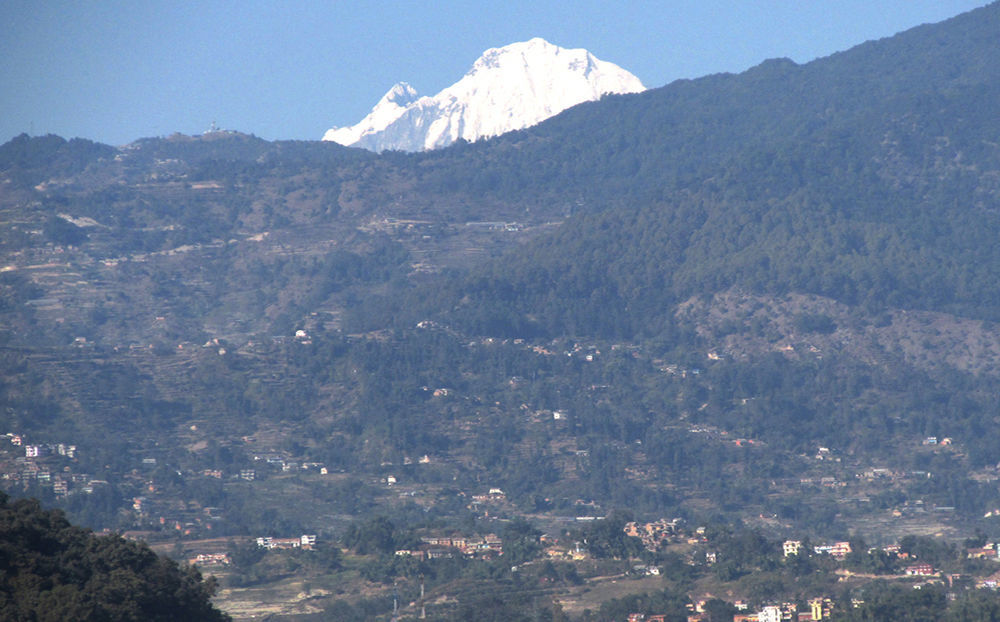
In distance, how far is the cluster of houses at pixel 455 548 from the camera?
8375 cm

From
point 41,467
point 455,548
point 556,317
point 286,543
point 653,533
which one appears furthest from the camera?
point 556,317

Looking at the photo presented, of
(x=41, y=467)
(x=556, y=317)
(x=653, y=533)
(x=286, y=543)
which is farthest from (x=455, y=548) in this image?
(x=556, y=317)

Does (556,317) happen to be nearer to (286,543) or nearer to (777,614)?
(286,543)

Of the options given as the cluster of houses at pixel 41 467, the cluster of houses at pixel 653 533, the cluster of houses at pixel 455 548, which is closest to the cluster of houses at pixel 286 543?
the cluster of houses at pixel 455 548

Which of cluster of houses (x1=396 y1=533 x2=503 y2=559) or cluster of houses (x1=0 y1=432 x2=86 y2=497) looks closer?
cluster of houses (x1=396 y1=533 x2=503 y2=559)

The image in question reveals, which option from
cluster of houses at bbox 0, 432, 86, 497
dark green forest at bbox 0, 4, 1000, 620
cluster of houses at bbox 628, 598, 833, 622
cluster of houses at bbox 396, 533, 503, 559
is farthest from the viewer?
dark green forest at bbox 0, 4, 1000, 620

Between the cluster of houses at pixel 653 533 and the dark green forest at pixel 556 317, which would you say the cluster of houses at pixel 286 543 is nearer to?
the dark green forest at pixel 556 317

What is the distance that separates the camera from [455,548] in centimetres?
8569

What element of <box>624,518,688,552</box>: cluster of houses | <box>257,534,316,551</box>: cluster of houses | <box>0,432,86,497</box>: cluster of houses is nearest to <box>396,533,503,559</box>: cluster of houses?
<box>257,534,316,551</box>: cluster of houses

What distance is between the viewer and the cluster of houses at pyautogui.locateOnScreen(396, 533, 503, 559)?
275 ft

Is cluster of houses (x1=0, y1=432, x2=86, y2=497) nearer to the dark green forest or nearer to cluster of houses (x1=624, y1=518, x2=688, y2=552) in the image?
the dark green forest

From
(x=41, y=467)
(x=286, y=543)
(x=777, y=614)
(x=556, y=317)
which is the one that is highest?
(x=556, y=317)

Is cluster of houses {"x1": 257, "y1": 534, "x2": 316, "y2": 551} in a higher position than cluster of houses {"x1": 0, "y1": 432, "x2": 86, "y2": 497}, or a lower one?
lower

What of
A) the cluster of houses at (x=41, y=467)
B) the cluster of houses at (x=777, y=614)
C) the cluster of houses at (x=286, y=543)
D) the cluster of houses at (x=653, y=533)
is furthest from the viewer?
the cluster of houses at (x=41, y=467)
